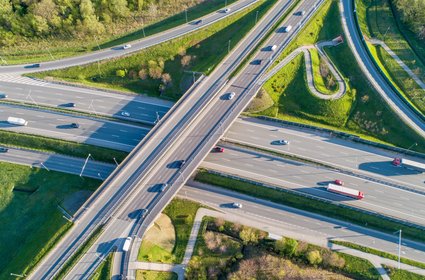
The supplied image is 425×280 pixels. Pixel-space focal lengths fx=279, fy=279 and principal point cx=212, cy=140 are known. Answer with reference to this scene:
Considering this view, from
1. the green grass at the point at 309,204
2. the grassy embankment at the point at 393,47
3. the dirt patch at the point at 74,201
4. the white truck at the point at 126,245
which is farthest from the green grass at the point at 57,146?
the grassy embankment at the point at 393,47

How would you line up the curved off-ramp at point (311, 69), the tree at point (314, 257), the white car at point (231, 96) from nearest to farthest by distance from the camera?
1. the tree at point (314, 257)
2. the white car at point (231, 96)
3. the curved off-ramp at point (311, 69)

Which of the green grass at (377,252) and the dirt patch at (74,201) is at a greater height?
the dirt patch at (74,201)

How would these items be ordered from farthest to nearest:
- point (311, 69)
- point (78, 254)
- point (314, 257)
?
point (311, 69)
point (314, 257)
point (78, 254)

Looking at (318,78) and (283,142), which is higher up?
(318,78)

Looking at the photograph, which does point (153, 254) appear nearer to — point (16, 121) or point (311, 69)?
point (16, 121)

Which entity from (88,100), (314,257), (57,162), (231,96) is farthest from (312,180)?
(57,162)

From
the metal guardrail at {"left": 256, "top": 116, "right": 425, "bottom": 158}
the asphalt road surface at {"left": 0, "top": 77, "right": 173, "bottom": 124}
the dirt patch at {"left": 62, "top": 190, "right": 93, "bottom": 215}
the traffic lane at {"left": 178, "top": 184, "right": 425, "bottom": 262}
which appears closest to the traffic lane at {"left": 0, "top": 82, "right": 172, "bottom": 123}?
→ the asphalt road surface at {"left": 0, "top": 77, "right": 173, "bottom": 124}

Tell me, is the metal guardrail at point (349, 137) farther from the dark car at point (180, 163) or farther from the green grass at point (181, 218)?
the green grass at point (181, 218)

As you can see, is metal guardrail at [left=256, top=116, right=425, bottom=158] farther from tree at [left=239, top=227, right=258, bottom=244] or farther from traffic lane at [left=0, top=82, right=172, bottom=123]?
traffic lane at [left=0, top=82, right=172, bottom=123]
